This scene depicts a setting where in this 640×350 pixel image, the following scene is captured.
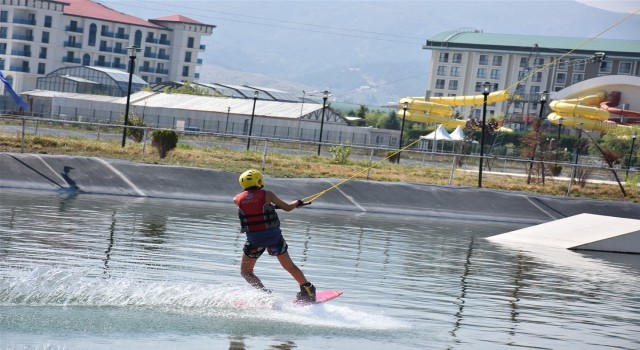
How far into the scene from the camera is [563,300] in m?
15.6

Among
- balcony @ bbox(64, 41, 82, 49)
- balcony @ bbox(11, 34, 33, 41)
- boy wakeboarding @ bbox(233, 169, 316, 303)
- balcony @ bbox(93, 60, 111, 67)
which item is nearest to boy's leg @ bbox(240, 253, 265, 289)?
boy wakeboarding @ bbox(233, 169, 316, 303)

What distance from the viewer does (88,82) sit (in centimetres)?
11425

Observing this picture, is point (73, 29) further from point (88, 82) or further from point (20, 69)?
point (88, 82)

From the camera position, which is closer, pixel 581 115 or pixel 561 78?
pixel 581 115

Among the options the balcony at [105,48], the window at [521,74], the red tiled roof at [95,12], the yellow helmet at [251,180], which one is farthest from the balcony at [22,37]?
the yellow helmet at [251,180]

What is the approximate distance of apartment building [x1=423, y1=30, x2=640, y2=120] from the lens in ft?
468

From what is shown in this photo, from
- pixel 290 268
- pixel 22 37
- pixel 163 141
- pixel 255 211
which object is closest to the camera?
pixel 255 211

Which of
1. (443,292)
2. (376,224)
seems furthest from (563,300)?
(376,224)

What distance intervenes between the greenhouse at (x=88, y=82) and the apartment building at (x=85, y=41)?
1032 inches

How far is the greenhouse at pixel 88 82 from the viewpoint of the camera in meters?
114

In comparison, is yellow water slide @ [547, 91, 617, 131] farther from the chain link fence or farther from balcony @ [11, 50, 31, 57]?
balcony @ [11, 50, 31, 57]

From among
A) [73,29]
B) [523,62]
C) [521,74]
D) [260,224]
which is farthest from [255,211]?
[73,29]

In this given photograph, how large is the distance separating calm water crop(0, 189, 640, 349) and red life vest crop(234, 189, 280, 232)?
791mm

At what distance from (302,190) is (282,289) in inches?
647
